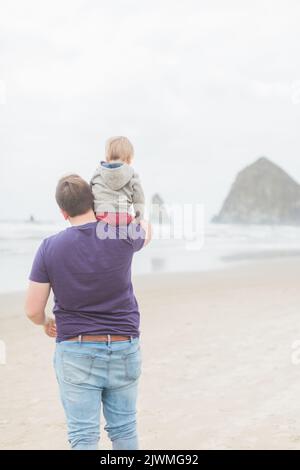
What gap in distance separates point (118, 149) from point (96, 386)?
102 centimetres

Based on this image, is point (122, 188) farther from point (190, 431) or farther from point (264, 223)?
point (264, 223)

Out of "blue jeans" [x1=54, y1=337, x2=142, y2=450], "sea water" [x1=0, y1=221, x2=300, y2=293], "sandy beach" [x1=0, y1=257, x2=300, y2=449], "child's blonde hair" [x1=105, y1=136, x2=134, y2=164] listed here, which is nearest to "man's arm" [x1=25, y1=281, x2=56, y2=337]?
"blue jeans" [x1=54, y1=337, x2=142, y2=450]

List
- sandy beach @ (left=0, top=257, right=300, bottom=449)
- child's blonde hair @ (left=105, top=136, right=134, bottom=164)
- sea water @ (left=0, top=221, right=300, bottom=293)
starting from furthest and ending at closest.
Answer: sea water @ (left=0, top=221, right=300, bottom=293) < sandy beach @ (left=0, top=257, right=300, bottom=449) < child's blonde hair @ (left=105, top=136, right=134, bottom=164)

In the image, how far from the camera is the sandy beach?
4191 millimetres

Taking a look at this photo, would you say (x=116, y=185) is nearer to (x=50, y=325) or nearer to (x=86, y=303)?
(x=86, y=303)

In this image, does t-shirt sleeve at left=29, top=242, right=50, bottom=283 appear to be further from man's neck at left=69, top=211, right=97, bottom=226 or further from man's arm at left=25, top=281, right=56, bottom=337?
man's neck at left=69, top=211, right=97, bottom=226

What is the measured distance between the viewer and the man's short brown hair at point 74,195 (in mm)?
2723

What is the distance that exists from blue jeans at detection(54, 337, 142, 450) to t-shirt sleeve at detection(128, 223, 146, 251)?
41 centimetres

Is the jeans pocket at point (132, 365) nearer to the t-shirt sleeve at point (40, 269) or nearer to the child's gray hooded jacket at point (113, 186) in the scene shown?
the t-shirt sleeve at point (40, 269)

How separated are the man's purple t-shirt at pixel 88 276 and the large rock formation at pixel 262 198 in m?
33.3

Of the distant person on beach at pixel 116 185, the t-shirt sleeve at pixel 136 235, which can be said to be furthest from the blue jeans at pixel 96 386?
the distant person on beach at pixel 116 185

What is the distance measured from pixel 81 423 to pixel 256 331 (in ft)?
15.4

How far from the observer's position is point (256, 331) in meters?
7.26

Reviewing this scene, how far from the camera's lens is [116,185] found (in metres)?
2.80
